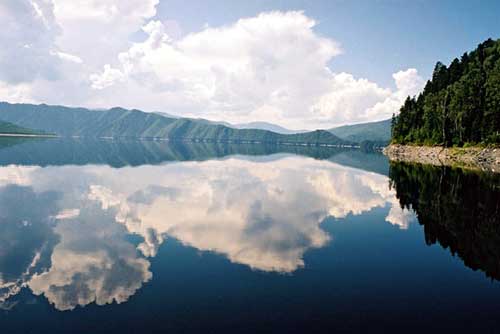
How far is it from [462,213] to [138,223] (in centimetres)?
3478

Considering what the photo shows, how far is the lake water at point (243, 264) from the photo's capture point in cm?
1512

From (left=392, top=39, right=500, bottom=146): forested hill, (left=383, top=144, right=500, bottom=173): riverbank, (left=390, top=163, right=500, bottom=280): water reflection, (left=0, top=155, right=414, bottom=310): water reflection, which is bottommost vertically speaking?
(left=0, top=155, right=414, bottom=310): water reflection

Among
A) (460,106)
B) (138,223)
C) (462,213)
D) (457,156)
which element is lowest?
(138,223)

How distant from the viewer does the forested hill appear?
362ft

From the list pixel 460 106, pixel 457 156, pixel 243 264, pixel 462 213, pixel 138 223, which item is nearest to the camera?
pixel 243 264

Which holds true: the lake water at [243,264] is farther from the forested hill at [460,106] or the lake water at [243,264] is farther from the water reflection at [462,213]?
the forested hill at [460,106]

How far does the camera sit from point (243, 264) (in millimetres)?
22078

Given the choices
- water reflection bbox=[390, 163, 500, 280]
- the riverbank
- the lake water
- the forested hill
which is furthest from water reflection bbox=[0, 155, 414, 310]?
the forested hill

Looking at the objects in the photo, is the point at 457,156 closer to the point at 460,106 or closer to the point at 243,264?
the point at 460,106

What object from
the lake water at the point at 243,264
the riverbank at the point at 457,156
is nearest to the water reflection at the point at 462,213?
the lake water at the point at 243,264

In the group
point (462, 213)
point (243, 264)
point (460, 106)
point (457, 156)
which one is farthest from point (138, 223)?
point (460, 106)

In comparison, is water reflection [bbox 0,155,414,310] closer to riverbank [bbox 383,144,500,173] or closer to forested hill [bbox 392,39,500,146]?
riverbank [bbox 383,144,500,173]

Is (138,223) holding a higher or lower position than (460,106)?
lower

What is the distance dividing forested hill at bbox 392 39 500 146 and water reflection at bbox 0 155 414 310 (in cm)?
7730
